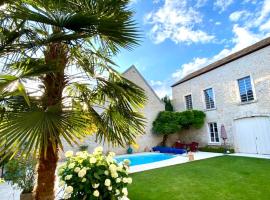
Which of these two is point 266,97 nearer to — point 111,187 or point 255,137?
point 255,137

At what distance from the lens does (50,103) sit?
→ 3420 mm

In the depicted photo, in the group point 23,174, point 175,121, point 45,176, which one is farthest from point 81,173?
point 175,121

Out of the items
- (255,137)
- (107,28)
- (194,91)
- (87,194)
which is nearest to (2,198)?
(87,194)

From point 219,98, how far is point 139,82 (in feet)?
25.5

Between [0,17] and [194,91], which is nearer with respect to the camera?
[0,17]

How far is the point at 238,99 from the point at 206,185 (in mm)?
10413

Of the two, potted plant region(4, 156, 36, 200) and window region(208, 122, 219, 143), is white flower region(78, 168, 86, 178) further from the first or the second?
window region(208, 122, 219, 143)

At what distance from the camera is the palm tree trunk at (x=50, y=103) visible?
3418 millimetres

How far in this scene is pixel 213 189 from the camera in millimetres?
6465

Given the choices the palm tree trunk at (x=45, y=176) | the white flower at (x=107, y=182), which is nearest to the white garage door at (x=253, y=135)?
the white flower at (x=107, y=182)

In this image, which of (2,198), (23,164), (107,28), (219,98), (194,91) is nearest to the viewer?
(107,28)

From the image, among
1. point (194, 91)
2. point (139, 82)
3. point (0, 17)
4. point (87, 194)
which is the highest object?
point (139, 82)

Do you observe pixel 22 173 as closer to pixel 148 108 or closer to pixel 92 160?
pixel 92 160

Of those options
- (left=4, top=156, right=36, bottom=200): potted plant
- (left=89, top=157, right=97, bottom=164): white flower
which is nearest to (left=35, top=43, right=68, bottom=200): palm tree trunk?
(left=89, top=157, right=97, bottom=164): white flower
